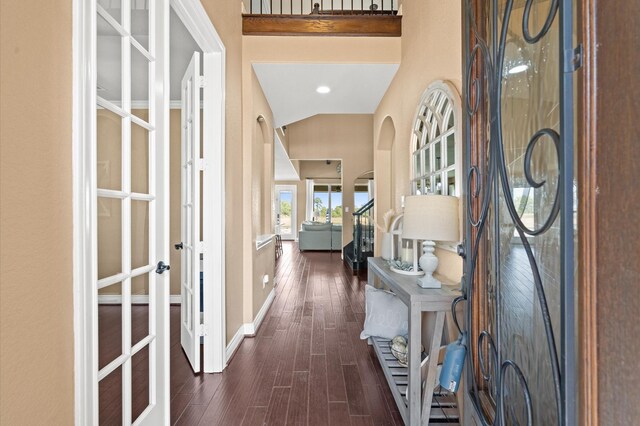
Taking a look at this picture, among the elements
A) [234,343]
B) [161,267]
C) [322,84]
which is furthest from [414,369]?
[322,84]

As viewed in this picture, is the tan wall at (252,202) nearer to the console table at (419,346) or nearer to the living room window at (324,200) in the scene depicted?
the console table at (419,346)

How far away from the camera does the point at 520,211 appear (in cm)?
87

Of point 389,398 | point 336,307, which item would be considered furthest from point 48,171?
point 336,307

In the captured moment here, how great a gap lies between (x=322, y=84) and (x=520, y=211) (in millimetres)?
3150

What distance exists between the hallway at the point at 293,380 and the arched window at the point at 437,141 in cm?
141

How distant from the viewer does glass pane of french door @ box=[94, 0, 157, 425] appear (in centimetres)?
122

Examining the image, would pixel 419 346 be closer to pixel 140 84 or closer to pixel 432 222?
pixel 432 222

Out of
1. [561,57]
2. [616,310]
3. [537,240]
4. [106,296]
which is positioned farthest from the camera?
[106,296]

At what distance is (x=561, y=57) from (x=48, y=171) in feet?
4.21

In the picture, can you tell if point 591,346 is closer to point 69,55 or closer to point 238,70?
point 69,55

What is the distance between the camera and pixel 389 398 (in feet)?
6.69

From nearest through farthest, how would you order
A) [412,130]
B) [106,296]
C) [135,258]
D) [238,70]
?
[106,296] < [135,258] < [412,130] < [238,70]

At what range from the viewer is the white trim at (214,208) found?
2348 mm

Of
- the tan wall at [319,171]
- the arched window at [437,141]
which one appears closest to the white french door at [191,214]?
the arched window at [437,141]
